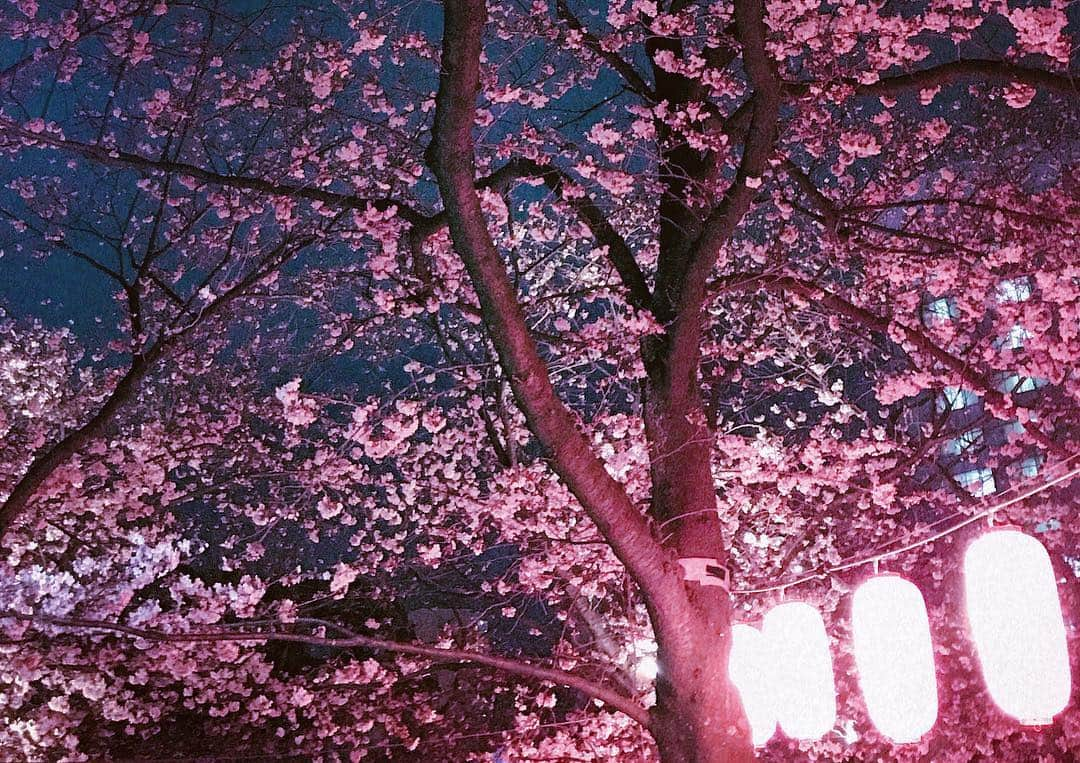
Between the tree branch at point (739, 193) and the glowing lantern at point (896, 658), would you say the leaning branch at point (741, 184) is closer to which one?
the tree branch at point (739, 193)

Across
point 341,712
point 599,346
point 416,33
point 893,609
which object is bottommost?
point 893,609

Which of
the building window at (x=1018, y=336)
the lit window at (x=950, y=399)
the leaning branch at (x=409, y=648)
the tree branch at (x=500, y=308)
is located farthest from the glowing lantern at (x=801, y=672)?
the building window at (x=1018, y=336)

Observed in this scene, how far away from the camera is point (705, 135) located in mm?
5617

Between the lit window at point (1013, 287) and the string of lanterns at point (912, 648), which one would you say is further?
the lit window at point (1013, 287)

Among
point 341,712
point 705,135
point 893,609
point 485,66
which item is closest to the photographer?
point 893,609

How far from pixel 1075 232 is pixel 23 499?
8.43 meters

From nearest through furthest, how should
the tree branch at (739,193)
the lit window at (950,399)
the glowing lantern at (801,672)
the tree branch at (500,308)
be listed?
the tree branch at (500,308) < the tree branch at (739,193) < the glowing lantern at (801,672) < the lit window at (950,399)

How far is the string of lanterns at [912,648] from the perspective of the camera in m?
3.65

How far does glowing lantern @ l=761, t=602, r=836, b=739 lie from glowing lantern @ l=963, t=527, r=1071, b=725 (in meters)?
1.33

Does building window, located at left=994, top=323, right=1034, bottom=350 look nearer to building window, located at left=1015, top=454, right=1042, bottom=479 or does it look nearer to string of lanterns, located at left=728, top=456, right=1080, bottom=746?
building window, located at left=1015, top=454, right=1042, bottom=479

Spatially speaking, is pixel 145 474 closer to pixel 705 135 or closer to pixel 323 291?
pixel 323 291

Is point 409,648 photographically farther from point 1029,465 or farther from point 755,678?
point 1029,465

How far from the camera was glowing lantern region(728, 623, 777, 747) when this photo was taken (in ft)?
17.6

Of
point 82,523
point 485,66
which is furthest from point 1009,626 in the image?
point 82,523
